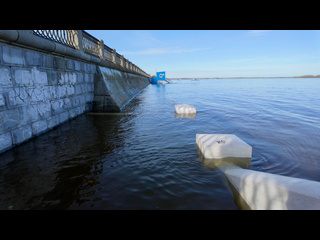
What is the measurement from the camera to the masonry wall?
4.32m

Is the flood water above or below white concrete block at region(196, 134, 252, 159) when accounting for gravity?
below

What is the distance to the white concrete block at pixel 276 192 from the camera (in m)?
2.11

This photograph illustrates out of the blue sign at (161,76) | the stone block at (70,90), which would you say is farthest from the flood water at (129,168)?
the blue sign at (161,76)

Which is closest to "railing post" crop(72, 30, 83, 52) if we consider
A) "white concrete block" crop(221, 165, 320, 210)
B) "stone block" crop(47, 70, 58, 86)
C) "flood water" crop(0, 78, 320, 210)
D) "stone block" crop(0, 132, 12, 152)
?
"stone block" crop(47, 70, 58, 86)

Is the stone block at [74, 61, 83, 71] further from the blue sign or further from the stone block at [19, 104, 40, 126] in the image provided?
the blue sign

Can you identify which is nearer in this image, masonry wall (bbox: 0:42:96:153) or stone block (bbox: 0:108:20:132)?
stone block (bbox: 0:108:20:132)

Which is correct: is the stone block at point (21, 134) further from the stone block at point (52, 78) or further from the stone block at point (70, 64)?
the stone block at point (70, 64)

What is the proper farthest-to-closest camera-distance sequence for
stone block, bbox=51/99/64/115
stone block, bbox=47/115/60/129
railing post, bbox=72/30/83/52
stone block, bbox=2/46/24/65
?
railing post, bbox=72/30/83/52 < stone block, bbox=51/99/64/115 < stone block, bbox=47/115/60/129 < stone block, bbox=2/46/24/65

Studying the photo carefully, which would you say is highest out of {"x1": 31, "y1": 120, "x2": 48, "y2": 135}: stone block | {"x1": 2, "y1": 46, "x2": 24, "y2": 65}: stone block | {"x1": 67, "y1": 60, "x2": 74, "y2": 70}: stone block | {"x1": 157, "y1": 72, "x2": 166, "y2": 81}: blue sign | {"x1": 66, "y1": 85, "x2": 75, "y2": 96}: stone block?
{"x1": 157, "y1": 72, "x2": 166, "y2": 81}: blue sign

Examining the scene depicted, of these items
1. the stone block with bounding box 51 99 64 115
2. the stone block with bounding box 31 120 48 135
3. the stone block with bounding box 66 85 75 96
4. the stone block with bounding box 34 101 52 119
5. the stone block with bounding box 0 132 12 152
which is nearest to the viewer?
the stone block with bounding box 0 132 12 152

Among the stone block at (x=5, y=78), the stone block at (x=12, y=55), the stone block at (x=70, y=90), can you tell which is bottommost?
the stone block at (x=70, y=90)
